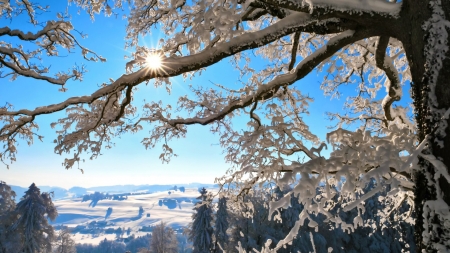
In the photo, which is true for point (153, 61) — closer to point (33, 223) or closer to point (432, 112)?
point (432, 112)

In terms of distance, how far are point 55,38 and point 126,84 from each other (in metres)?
3.66

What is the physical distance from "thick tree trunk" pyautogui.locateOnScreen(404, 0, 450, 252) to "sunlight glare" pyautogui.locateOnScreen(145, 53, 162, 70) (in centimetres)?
242

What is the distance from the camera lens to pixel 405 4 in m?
2.45

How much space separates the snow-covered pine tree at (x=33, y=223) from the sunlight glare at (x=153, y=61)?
82.7 feet

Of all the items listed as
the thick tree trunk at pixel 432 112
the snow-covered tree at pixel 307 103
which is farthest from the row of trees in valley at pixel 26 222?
the thick tree trunk at pixel 432 112

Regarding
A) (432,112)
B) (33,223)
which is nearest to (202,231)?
(33,223)

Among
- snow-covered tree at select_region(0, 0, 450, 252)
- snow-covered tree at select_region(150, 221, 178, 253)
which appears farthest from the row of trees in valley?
snow-covered tree at select_region(0, 0, 450, 252)

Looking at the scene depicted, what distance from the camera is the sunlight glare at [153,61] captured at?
2.83 m

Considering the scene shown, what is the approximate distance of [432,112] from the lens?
209 cm

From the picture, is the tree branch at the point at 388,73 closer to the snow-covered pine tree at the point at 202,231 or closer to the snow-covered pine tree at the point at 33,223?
the snow-covered pine tree at the point at 202,231

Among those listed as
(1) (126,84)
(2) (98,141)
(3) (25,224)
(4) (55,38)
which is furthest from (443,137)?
(3) (25,224)

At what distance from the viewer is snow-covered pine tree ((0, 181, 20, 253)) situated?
801 inches

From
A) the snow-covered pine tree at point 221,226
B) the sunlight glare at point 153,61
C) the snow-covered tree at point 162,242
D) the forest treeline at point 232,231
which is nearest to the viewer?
the sunlight glare at point 153,61

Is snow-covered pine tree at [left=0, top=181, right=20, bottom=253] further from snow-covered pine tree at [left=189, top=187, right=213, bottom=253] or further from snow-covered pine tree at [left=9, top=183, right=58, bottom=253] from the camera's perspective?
snow-covered pine tree at [left=189, top=187, right=213, bottom=253]
